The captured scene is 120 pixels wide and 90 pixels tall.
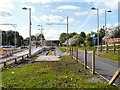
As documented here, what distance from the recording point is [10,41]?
156 meters

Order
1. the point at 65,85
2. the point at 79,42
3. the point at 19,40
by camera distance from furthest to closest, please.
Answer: the point at 19,40 → the point at 79,42 → the point at 65,85

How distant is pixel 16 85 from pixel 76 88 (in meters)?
2.41

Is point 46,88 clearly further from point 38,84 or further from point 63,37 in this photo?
point 63,37

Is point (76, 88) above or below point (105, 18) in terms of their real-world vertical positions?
below

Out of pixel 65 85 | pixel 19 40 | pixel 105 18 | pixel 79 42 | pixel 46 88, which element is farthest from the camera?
pixel 19 40

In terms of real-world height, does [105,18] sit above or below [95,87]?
above

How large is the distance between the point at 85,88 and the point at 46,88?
1.38 m

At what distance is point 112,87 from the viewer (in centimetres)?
1080

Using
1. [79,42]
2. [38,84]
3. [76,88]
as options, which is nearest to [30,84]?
[38,84]

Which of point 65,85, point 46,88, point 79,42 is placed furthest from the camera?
point 79,42

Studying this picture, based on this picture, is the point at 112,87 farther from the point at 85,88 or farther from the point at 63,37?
the point at 63,37

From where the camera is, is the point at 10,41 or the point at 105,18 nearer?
the point at 105,18

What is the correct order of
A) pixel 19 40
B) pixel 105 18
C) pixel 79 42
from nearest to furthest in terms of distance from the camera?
pixel 105 18 → pixel 79 42 → pixel 19 40

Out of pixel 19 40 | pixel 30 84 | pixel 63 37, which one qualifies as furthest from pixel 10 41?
pixel 30 84
